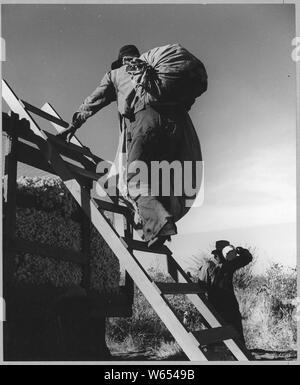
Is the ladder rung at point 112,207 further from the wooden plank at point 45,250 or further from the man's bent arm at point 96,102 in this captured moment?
the man's bent arm at point 96,102

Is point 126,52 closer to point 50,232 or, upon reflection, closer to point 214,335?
point 50,232

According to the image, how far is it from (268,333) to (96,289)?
4.83 feet

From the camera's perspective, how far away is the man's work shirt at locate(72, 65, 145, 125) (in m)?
3.60

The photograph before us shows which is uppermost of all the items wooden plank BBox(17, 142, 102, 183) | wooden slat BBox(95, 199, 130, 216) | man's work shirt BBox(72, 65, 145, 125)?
man's work shirt BBox(72, 65, 145, 125)

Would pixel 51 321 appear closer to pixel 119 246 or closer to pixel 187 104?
pixel 119 246

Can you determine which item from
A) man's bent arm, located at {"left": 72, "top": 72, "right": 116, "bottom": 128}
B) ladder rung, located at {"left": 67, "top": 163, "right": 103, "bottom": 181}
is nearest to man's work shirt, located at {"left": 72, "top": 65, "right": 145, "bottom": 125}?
man's bent arm, located at {"left": 72, "top": 72, "right": 116, "bottom": 128}

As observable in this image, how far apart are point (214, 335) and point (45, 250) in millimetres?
1143

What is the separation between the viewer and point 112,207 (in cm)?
365

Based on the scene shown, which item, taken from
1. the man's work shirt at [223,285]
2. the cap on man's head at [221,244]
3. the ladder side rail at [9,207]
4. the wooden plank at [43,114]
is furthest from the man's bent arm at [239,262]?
the ladder side rail at [9,207]

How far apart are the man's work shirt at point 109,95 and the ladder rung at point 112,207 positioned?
61 centimetres

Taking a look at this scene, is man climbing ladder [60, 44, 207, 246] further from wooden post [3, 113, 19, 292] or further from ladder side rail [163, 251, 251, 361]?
wooden post [3, 113, 19, 292]

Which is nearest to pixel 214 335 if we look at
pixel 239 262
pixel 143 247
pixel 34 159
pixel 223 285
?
pixel 143 247

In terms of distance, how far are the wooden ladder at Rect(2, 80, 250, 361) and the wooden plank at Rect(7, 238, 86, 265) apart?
377 mm
